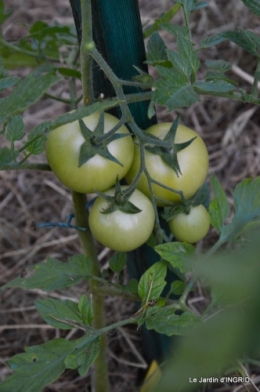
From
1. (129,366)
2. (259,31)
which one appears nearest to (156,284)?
(129,366)

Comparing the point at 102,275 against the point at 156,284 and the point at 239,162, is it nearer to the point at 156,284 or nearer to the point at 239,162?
the point at 156,284

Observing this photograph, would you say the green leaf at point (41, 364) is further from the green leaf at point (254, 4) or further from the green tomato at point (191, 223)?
the green leaf at point (254, 4)

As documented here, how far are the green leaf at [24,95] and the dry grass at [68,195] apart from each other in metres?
0.74

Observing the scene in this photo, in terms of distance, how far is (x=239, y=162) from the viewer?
4.97 ft

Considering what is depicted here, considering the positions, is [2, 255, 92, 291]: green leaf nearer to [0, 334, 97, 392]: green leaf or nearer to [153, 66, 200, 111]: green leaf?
[0, 334, 97, 392]: green leaf

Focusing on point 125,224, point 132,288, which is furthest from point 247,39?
point 132,288

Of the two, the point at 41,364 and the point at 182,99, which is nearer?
the point at 182,99

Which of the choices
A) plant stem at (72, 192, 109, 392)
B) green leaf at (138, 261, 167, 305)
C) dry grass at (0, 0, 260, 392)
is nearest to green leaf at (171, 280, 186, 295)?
green leaf at (138, 261, 167, 305)

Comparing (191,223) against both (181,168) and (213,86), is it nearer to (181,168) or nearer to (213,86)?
(181,168)

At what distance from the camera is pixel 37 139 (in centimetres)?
54

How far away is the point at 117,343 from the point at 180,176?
71 centimetres

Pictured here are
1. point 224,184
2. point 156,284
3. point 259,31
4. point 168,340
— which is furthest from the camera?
point 259,31

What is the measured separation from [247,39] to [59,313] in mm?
414

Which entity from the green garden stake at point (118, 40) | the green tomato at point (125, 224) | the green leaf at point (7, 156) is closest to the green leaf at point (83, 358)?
the green tomato at point (125, 224)
